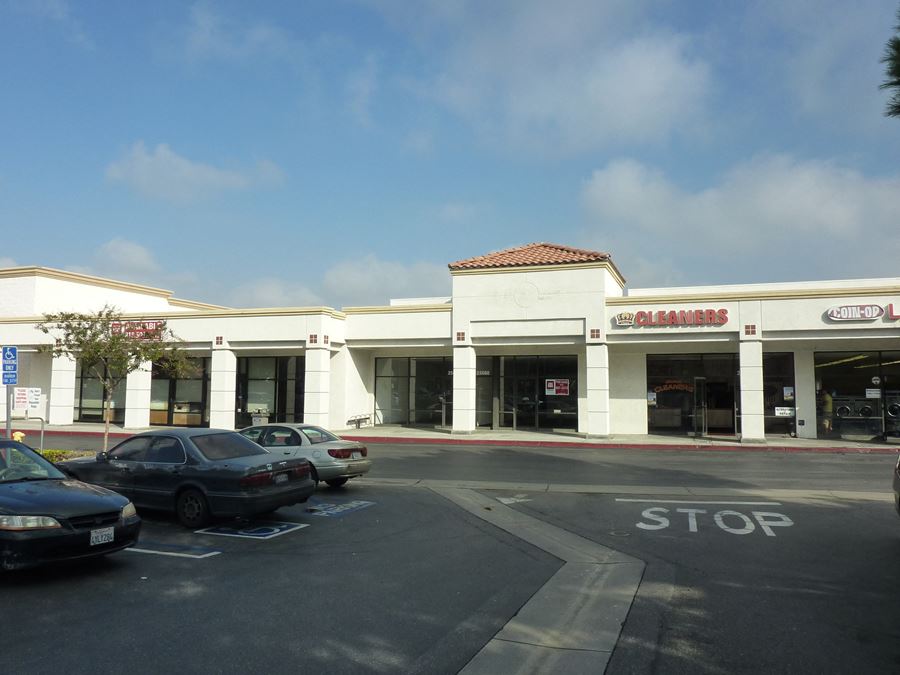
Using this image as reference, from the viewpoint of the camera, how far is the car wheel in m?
9.55

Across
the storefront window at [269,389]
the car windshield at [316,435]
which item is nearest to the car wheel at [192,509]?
the car windshield at [316,435]

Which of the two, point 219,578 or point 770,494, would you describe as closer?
point 219,578

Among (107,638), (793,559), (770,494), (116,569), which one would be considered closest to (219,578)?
(116,569)

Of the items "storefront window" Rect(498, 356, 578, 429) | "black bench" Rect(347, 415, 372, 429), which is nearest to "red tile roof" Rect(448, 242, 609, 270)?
"storefront window" Rect(498, 356, 578, 429)

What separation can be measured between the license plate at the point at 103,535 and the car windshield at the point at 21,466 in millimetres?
1396

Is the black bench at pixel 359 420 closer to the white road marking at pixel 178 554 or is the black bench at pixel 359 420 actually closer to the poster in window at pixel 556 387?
the poster in window at pixel 556 387

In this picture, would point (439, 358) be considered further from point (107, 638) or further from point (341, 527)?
point (107, 638)

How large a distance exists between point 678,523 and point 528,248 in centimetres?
1978

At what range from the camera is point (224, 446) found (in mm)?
10250

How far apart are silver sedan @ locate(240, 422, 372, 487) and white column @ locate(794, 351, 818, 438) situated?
1885 centimetres

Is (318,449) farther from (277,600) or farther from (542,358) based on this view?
(542,358)

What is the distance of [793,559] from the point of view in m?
7.92

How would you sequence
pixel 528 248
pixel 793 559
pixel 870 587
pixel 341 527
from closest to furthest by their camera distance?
pixel 870 587 → pixel 793 559 → pixel 341 527 → pixel 528 248

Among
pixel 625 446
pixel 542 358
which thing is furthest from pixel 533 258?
pixel 625 446
